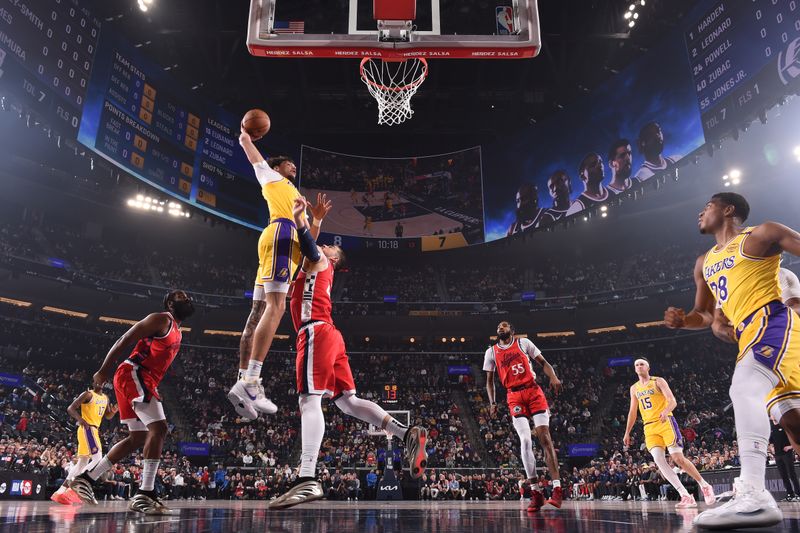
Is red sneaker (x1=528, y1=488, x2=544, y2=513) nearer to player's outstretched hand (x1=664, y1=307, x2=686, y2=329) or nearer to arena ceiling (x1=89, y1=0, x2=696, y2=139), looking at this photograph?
player's outstretched hand (x1=664, y1=307, x2=686, y2=329)

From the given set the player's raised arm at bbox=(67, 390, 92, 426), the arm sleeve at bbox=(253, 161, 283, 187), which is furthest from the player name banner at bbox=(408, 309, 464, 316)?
the arm sleeve at bbox=(253, 161, 283, 187)

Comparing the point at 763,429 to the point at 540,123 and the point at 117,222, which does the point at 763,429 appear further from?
the point at 117,222

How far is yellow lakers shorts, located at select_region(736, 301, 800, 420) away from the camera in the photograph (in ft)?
11.4

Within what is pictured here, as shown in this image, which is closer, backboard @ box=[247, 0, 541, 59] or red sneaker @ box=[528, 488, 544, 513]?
red sneaker @ box=[528, 488, 544, 513]

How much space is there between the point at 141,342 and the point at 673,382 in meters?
27.0

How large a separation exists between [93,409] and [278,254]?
8.19 metres

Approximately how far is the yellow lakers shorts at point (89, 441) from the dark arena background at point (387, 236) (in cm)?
10

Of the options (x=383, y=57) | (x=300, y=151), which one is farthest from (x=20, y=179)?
(x=383, y=57)

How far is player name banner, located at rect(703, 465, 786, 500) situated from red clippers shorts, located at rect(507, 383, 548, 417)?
734cm

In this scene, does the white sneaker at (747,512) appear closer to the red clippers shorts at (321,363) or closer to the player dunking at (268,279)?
the red clippers shorts at (321,363)

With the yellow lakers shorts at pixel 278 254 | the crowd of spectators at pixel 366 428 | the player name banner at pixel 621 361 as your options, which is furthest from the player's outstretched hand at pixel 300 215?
the player name banner at pixel 621 361

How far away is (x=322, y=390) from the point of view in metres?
4.69

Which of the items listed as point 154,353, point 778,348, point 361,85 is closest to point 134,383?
point 154,353

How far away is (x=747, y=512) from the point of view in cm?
320
